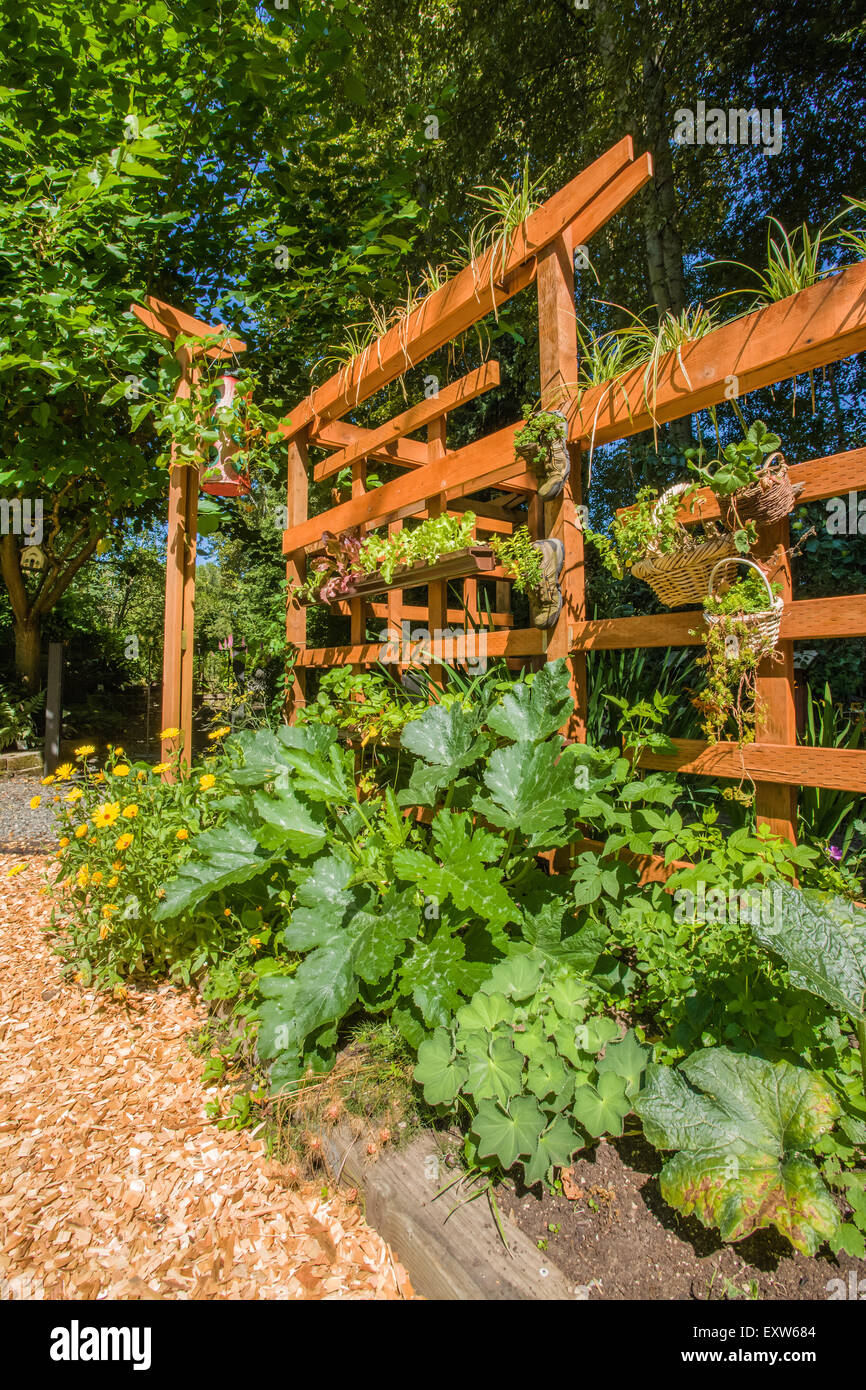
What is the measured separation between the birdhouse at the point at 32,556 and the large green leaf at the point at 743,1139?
7252mm

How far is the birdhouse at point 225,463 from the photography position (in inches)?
114

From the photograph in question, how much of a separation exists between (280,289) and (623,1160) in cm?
426

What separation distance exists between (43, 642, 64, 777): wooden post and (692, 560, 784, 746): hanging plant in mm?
5594

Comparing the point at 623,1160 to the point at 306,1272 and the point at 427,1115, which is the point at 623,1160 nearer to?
the point at 427,1115

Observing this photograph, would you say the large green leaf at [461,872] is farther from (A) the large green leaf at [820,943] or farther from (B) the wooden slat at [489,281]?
(B) the wooden slat at [489,281]

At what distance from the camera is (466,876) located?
4.51 ft

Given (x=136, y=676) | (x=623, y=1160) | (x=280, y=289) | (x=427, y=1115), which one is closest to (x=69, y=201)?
(x=280, y=289)

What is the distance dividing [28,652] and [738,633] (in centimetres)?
749

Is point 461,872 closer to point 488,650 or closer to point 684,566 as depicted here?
point 684,566

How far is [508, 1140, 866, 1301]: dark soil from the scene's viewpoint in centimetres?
99

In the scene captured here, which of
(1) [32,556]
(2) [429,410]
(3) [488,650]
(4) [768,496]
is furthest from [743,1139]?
(1) [32,556]

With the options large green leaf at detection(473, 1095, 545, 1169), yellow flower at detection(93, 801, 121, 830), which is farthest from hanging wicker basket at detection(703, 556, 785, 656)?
yellow flower at detection(93, 801, 121, 830)

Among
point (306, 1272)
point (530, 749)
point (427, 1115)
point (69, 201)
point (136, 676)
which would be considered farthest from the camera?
point (136, 676)

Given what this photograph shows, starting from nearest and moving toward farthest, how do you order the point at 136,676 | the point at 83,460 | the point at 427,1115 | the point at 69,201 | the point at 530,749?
the point at 427,1115 → the point at 530,749 → the point at 69,201 → the point at 83,460 → the point at 136,676
